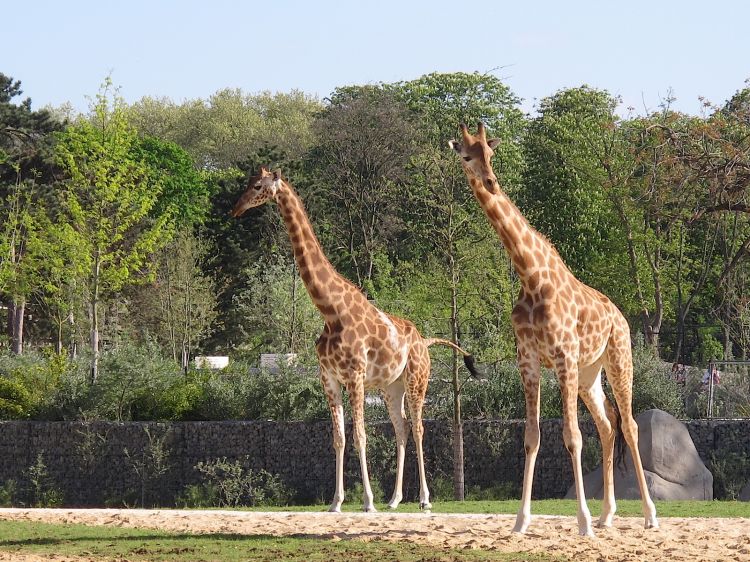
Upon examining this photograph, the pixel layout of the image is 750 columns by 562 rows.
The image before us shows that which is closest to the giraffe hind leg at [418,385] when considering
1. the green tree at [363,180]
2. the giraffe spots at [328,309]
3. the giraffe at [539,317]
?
the giraffe spots at [328,309]

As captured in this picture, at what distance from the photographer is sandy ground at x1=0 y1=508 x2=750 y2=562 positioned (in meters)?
13.3

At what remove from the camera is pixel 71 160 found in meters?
31.1

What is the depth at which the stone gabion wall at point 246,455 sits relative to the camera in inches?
993

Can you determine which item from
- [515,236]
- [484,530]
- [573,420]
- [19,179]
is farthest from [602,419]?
[19,179]

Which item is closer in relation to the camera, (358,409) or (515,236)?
(515,236)

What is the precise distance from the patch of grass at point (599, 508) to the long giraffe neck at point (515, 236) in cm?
471

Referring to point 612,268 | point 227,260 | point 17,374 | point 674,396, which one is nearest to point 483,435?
point 674,396

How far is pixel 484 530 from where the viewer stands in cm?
1445

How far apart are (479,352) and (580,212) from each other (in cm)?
1997

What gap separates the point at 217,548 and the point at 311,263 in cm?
471

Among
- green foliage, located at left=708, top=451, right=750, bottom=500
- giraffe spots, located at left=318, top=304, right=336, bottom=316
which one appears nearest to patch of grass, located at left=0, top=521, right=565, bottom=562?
giraffe spots, located at left=318, top=304, right=336, bottom=316

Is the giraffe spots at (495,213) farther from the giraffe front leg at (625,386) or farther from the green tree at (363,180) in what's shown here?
the green tree at (363,180)

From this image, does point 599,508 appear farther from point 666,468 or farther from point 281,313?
point 281,313

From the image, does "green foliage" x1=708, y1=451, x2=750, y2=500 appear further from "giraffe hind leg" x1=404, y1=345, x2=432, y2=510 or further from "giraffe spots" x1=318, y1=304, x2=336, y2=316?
"giraffe spots" x1=318, y1=304, x2=336, y2=316
